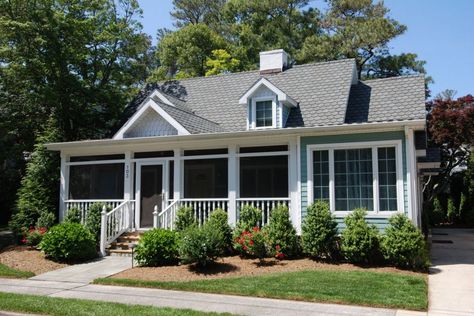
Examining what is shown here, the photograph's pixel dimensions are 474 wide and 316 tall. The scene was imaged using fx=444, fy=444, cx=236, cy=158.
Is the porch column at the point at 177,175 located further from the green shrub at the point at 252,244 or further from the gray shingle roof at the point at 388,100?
the gray shingle roof at the point at 388,100

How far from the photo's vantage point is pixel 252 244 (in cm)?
1116

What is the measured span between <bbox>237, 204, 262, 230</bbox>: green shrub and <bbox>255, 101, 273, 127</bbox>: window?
12.1ft

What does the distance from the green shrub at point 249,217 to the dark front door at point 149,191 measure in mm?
3358

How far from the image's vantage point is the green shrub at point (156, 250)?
36.4 feet

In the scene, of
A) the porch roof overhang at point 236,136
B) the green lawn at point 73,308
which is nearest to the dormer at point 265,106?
the porch roof overhang at point 236,136

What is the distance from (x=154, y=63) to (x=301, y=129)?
33.7 meters

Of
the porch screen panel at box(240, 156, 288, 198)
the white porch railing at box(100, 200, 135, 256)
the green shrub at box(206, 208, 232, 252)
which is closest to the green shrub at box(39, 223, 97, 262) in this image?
the white porch railing at box(100, 200, 135, 256)

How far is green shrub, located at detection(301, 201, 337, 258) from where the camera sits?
11.1 meters

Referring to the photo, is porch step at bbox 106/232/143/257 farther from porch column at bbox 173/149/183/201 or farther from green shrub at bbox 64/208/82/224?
green shrub at bbox 64/208/82/224

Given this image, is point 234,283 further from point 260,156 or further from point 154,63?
point 154,63

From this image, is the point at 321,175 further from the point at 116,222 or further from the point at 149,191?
the point at 116,222

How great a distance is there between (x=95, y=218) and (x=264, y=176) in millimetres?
5511

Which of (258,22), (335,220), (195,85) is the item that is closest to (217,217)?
(335,220)

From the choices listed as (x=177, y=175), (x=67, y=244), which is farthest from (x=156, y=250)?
(x=177, y=175)
